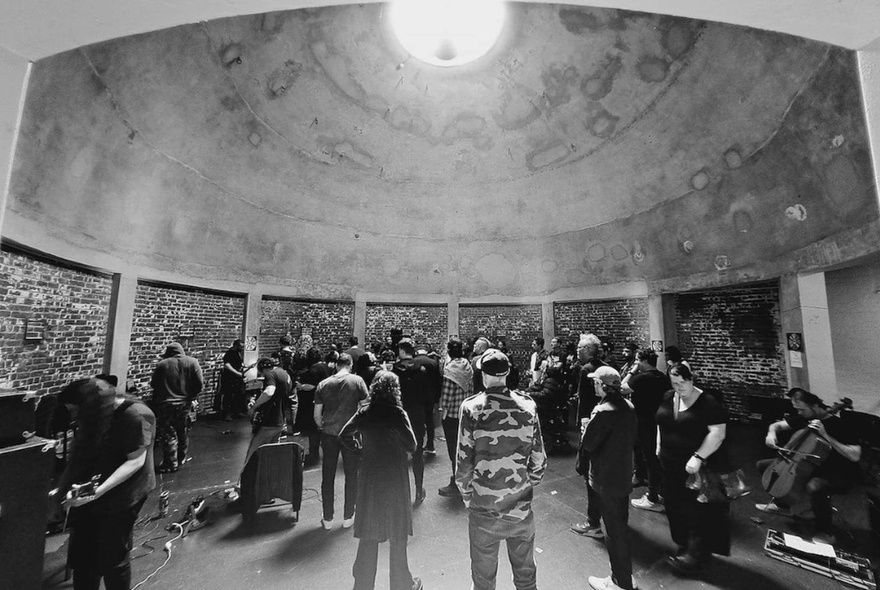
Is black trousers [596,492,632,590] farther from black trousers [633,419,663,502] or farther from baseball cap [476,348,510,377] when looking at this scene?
black trousers [633,419,663,502]

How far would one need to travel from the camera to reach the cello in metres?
3.71

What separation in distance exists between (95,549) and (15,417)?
3.80 feet

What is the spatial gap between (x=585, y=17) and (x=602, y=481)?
8571 mm

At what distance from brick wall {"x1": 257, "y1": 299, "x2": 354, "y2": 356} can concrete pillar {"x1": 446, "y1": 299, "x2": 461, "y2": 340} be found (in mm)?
3160

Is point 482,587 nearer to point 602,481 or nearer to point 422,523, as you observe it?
point 602,481

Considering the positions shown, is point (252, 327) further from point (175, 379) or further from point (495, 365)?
point (495, 365)

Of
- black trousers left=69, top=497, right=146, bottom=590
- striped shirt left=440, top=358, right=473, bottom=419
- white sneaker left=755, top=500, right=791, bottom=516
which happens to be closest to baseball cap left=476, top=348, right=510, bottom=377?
striped shirt left=440, top=358, right=473, bottom=419

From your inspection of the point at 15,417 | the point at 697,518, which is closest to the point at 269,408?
the point at 15,417

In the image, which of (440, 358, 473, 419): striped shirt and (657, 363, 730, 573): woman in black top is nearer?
(657, 363, 730, 573): woman in black top

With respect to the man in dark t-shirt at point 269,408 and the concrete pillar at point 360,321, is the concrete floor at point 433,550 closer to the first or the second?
the man in dark t-shirt at point 269,408

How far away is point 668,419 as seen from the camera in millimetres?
3201

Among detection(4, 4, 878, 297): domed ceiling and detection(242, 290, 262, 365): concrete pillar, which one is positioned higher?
detection(4, 4, 878, 297): domed ceiling

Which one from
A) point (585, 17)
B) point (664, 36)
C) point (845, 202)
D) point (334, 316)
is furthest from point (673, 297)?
point (334, 316)

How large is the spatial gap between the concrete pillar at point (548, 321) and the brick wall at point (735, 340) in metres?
3.33
